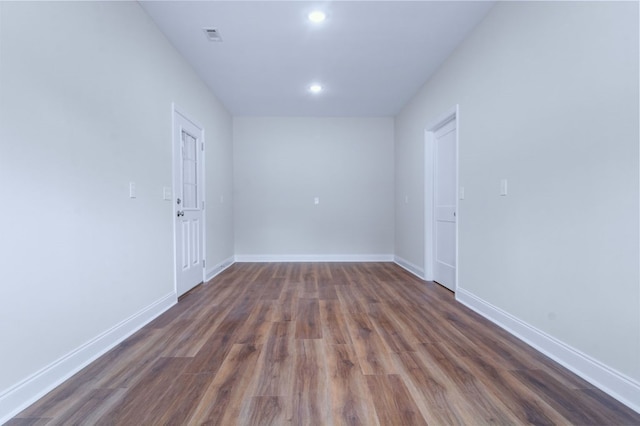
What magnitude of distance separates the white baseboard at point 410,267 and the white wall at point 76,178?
3059 mm

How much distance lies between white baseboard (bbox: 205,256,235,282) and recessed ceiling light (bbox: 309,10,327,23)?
3092mm

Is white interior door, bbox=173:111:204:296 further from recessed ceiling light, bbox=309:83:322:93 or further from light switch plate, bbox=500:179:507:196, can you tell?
light switch plate, bbox=500:179:507:196

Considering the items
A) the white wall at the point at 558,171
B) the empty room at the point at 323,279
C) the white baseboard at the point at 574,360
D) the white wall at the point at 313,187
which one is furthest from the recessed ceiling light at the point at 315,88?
the white baseboard at the point at 574,360

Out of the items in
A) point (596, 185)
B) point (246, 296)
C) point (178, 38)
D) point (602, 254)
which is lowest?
point (246, 296)

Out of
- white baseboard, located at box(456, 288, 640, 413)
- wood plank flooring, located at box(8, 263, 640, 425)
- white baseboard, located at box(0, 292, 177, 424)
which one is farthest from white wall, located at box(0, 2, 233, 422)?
white baseboard, located at box(456, 288, 640, 413)

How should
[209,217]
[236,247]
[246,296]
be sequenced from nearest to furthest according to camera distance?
[246,296] < [209,217] < [236,247]

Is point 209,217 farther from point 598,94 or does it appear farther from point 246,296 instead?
→ point 598,94

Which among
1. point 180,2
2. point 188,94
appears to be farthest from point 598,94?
point 188,94

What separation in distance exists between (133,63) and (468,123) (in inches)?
113

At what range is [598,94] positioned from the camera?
1.53m

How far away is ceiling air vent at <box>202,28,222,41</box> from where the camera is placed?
2656 mm

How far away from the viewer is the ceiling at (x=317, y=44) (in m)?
2.39

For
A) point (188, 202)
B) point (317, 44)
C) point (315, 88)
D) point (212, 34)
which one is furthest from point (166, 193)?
point (315, 88)

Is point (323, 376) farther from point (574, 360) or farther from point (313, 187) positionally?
point (313, 187)
